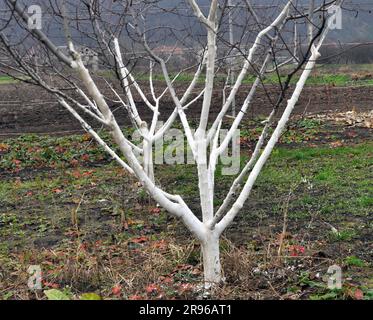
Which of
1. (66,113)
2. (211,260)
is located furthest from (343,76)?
(211,260)

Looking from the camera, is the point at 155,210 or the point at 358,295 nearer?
the point at 358,295

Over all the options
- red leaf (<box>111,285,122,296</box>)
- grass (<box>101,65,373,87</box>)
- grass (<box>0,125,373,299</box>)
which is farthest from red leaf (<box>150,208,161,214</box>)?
grass (<box>101,65,373,87</box>)

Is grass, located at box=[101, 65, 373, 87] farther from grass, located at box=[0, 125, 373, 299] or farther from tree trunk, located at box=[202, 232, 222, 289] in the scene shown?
tree trunk, located at box=[202, 232, 222, 289]

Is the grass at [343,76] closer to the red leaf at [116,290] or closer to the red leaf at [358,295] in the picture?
the red leaf at [116,290]

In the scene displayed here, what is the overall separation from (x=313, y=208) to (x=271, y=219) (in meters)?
0.56

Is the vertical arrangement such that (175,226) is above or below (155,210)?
below

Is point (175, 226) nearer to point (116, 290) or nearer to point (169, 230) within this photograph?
point (169, 230)

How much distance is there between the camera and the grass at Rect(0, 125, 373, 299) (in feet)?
15.5

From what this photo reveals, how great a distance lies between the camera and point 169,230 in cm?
621

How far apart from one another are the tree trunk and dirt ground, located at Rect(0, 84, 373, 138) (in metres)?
8.31

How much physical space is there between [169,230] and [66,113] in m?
8.67

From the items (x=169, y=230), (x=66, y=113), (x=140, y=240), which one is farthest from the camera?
(x=66, y=113)

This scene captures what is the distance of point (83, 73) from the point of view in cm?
382

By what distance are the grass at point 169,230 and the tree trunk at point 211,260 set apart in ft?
0.43
